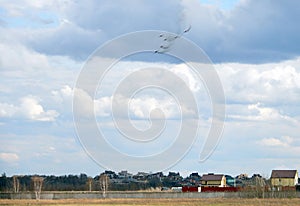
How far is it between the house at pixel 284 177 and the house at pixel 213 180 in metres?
17.2

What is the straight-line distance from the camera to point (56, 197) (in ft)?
452

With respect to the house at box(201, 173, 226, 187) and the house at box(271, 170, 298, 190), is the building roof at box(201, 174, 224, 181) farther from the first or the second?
the house at box(271, 170, 298, 190)

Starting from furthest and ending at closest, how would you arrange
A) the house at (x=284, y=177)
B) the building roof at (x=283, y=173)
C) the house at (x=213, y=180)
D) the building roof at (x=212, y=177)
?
1. the building roof at (x=212, y=177)
2. the house at (x=213, y=180)
3. the building roof at (x=283, y=173)
4. the house at (x=284, y=177)

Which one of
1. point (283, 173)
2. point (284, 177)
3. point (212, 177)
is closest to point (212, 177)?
point (212, 177)

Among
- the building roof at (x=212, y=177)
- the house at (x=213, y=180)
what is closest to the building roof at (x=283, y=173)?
the house at (x=213, y=180)

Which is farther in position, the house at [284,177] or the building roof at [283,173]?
the building roof at [283,173]

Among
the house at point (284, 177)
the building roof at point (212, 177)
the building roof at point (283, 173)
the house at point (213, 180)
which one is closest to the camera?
the house at point (284, 177)

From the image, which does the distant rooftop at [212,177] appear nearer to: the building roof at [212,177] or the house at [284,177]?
the building roof at [212,177]

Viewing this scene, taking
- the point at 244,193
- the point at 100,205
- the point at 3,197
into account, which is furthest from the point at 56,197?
the point at 100,205

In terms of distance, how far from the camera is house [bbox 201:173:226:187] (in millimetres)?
174250

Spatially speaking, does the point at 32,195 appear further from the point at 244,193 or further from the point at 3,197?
the point at 244,193

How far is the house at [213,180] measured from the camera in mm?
174250

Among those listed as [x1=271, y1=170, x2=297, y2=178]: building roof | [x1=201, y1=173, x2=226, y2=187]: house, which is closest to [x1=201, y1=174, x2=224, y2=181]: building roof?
[x1=201, y1=173, x2=226, y2=187]: house

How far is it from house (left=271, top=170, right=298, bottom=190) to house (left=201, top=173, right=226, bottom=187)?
17246 millimetres
